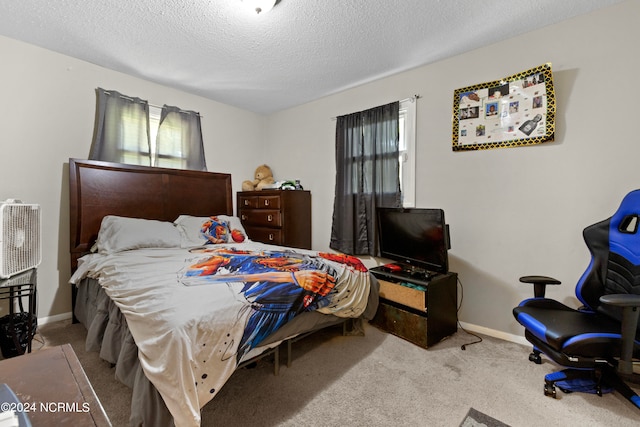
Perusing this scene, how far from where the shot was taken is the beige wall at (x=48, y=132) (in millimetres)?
2498

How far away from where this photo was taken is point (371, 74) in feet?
10.2

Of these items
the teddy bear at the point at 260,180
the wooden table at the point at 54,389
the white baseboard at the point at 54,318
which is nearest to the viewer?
the wooden table at the point at 54,389

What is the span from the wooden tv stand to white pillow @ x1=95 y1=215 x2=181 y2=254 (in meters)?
2.07

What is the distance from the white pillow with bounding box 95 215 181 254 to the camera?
2586 millimetres

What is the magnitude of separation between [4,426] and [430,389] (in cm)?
196

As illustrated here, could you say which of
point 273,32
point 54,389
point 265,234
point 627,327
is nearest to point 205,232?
point 265,234

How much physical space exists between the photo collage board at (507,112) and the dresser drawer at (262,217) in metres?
2.14

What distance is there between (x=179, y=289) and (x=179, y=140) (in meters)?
2.56

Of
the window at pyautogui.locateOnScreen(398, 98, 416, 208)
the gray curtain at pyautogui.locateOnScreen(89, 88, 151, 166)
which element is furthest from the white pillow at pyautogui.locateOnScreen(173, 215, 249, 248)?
the window at pyautogui.locateOnScreen(398, 98, 416, 208)

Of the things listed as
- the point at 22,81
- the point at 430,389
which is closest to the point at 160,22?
the point at 22,81

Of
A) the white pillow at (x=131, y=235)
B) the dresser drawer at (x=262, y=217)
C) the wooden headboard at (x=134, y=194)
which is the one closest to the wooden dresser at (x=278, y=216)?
the dresser drawer at (x=262, y=217)

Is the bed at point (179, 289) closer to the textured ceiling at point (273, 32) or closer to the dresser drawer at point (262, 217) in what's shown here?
the dresser drawer at point (262, 217)

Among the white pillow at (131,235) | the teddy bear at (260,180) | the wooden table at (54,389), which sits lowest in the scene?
the wooden table at (54,389)

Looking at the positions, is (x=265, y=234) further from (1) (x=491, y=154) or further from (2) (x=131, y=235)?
(1) (x=491, y=154)
